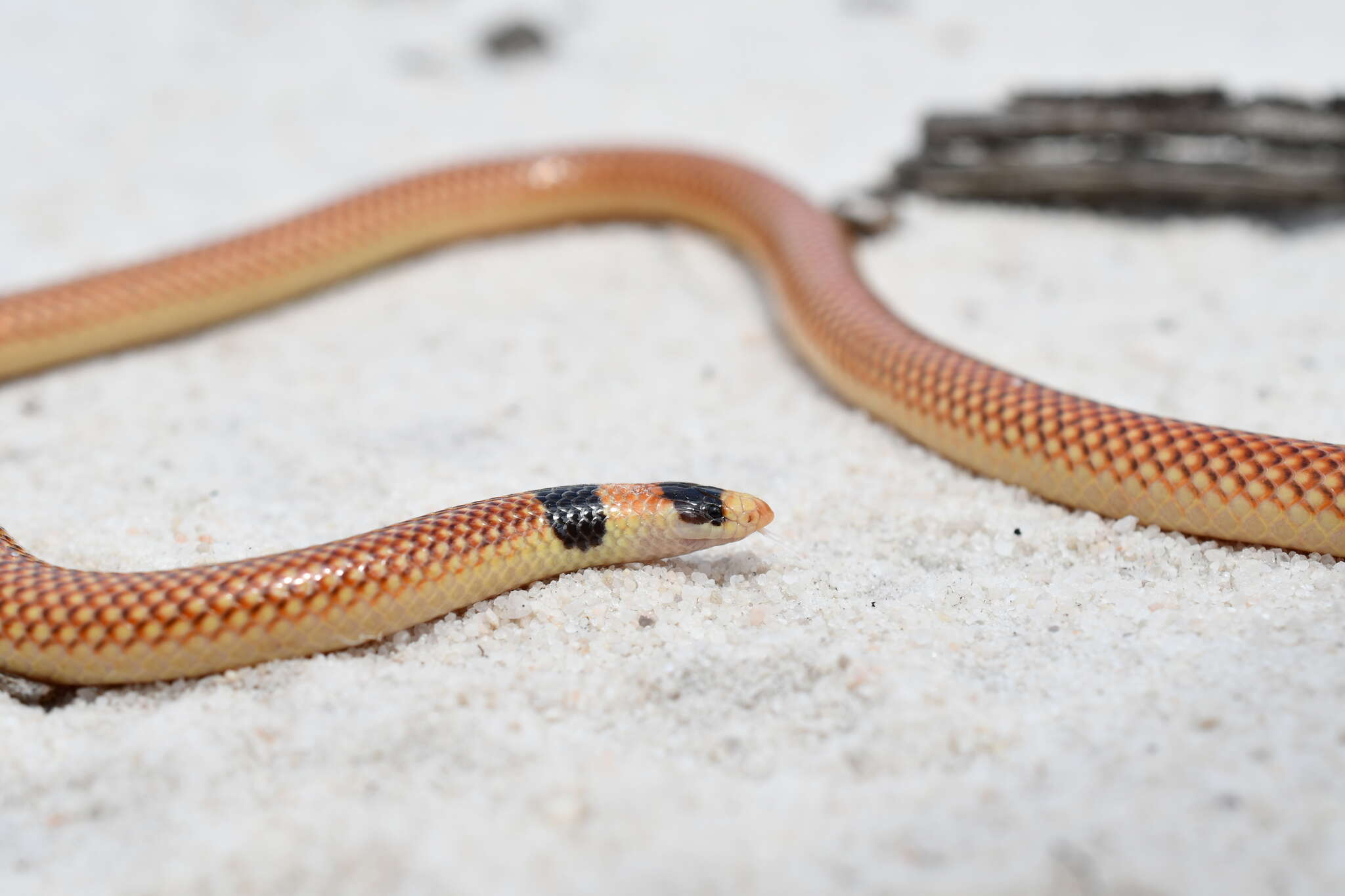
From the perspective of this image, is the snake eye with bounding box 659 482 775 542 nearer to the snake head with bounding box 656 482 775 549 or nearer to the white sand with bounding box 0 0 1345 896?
the snake head with bounding box 656 482 775 549

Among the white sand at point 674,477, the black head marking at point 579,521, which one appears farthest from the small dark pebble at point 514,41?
the black head marking at point 579,521

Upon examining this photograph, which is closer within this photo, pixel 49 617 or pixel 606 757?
pixel 606 757

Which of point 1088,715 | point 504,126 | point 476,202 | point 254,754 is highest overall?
point 504,126

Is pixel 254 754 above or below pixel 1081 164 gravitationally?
below

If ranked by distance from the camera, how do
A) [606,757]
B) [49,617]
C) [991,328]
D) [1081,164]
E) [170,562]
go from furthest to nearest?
[1081,164] < [991,328] < [170,562] < [49,617] < [606,757]

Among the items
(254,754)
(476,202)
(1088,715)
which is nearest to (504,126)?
(476,202)

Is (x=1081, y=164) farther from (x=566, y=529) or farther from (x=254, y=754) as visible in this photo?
(x=254, y=754)
